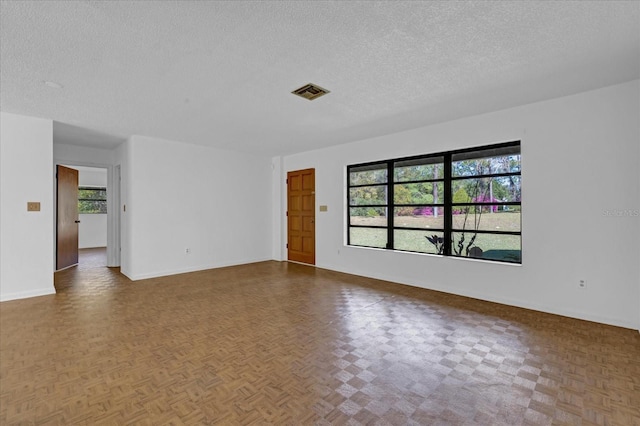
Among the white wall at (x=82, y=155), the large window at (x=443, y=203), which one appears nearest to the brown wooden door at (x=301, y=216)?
the large window at (x=443, y=203)

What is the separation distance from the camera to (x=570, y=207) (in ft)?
11.8

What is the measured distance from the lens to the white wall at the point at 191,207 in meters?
5.61

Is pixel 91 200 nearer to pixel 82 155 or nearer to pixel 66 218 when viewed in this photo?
pixel 66 218

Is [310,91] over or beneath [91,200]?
over

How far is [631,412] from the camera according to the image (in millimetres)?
1900

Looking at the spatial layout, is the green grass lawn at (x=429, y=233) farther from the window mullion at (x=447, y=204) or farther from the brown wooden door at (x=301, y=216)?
the brown wooden door at (x=301, y=216)

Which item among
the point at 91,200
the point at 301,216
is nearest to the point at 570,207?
the point at 301,216

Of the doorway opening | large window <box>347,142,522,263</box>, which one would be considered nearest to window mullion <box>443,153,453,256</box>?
large window <box>347,142,522,263</box>

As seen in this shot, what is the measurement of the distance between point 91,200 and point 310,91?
977 cm

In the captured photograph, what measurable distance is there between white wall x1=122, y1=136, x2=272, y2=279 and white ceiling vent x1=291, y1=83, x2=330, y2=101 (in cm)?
366

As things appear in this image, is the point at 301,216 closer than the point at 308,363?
No

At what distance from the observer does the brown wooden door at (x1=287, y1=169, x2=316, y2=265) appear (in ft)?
22.7

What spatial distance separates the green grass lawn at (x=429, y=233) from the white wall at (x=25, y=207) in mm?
5138

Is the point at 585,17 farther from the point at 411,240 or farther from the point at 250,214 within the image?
the point at 250,214
